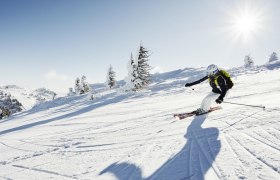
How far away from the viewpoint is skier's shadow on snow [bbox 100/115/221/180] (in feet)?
13.9

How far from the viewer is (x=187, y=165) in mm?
4559

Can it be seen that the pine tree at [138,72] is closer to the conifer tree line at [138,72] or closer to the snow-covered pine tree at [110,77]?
the conifer tree line at [138,72]

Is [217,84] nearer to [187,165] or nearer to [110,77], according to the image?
[187,165]

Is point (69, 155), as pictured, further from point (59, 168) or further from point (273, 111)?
point (273, 111)

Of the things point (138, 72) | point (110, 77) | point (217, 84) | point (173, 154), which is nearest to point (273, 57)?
point (110, 77)

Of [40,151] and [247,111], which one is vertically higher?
[247,111]

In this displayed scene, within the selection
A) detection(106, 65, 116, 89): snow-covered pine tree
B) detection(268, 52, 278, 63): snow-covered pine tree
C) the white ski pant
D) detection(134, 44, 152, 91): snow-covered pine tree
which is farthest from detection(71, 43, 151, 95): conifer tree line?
detection(268, 52, 278, 63): snow-covered pine tree

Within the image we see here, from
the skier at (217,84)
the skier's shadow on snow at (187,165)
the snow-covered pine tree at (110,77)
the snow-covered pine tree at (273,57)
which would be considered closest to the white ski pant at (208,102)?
the skier at (217,84)

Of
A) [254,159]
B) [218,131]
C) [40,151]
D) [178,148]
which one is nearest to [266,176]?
[254,159]

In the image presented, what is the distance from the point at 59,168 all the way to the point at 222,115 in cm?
591

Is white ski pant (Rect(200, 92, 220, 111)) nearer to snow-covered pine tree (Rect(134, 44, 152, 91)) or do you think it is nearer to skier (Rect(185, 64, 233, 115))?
skier (Rect(185, 64, 233, 115))

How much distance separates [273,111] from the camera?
26.1 feet

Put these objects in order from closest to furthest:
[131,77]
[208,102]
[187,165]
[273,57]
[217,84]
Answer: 1. [187,165]
2. [217,84]
3. [208,102]
4. [131,77]
5. [273,57]

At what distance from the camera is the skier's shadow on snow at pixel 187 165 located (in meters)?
4.24
